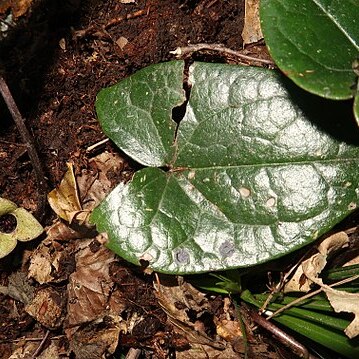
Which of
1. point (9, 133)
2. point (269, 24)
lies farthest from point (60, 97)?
point (269, 24)

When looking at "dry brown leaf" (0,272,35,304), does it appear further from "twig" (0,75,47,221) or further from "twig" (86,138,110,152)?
"twig" (86,138,110,152)

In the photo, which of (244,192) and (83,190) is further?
(83,190)

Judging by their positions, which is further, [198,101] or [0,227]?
[0,227]

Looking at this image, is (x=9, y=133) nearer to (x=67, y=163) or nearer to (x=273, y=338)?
(x=67, y=163)

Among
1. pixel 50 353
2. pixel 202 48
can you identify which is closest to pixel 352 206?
pixel 202 48

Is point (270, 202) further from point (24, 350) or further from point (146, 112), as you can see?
point (24, 350)

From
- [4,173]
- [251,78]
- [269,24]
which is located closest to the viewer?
[269,24]

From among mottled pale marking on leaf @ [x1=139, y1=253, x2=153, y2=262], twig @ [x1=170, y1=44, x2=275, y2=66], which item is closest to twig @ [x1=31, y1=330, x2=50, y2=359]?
mottled pale marking on leaf @ [x1=139, y1=253, x2=153, y2=262]
